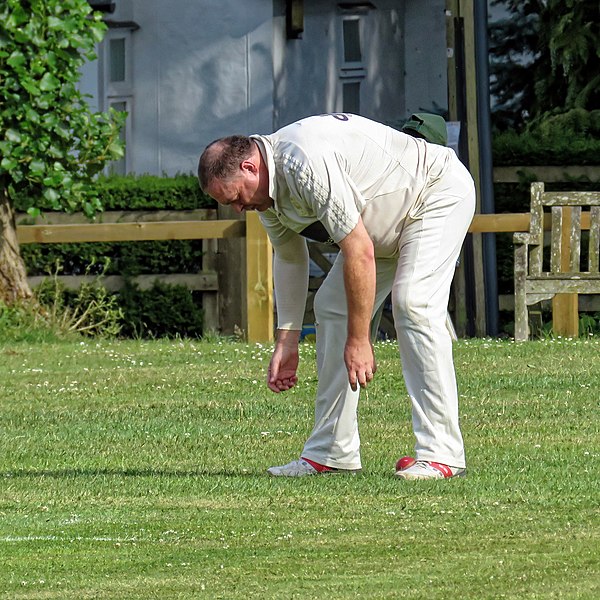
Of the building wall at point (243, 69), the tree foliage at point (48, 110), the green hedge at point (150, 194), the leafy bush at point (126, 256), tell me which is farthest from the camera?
the building wall at point (243, 69)

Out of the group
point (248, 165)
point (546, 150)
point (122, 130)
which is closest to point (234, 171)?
point (248, 165)

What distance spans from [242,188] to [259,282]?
666 cm

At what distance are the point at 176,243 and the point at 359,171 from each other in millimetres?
8758

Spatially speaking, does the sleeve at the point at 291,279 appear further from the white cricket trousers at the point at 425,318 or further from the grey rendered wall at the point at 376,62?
the grey rendered wall at the point at 376,62

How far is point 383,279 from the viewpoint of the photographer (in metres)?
6.07

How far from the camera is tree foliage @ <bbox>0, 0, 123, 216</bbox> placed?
507 inches

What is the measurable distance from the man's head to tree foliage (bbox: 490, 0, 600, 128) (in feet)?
35.7

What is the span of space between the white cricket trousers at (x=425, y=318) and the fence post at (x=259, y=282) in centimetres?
607

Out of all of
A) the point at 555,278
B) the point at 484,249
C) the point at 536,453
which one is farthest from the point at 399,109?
the point at 536,453

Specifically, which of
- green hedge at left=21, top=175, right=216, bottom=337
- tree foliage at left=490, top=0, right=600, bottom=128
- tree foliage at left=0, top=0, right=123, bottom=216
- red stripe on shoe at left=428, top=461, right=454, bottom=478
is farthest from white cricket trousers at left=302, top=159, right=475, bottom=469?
tree foliage at left=490, top=0, right=600, bottom=128

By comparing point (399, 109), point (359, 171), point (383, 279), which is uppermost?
point (399, 109)

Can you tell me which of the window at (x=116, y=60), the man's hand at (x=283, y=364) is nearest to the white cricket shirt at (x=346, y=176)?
the man's hand at (x=283, y=364)

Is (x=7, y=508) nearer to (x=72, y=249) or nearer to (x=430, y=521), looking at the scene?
(x=430, y=521)

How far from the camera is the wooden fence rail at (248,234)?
39.5 feet
